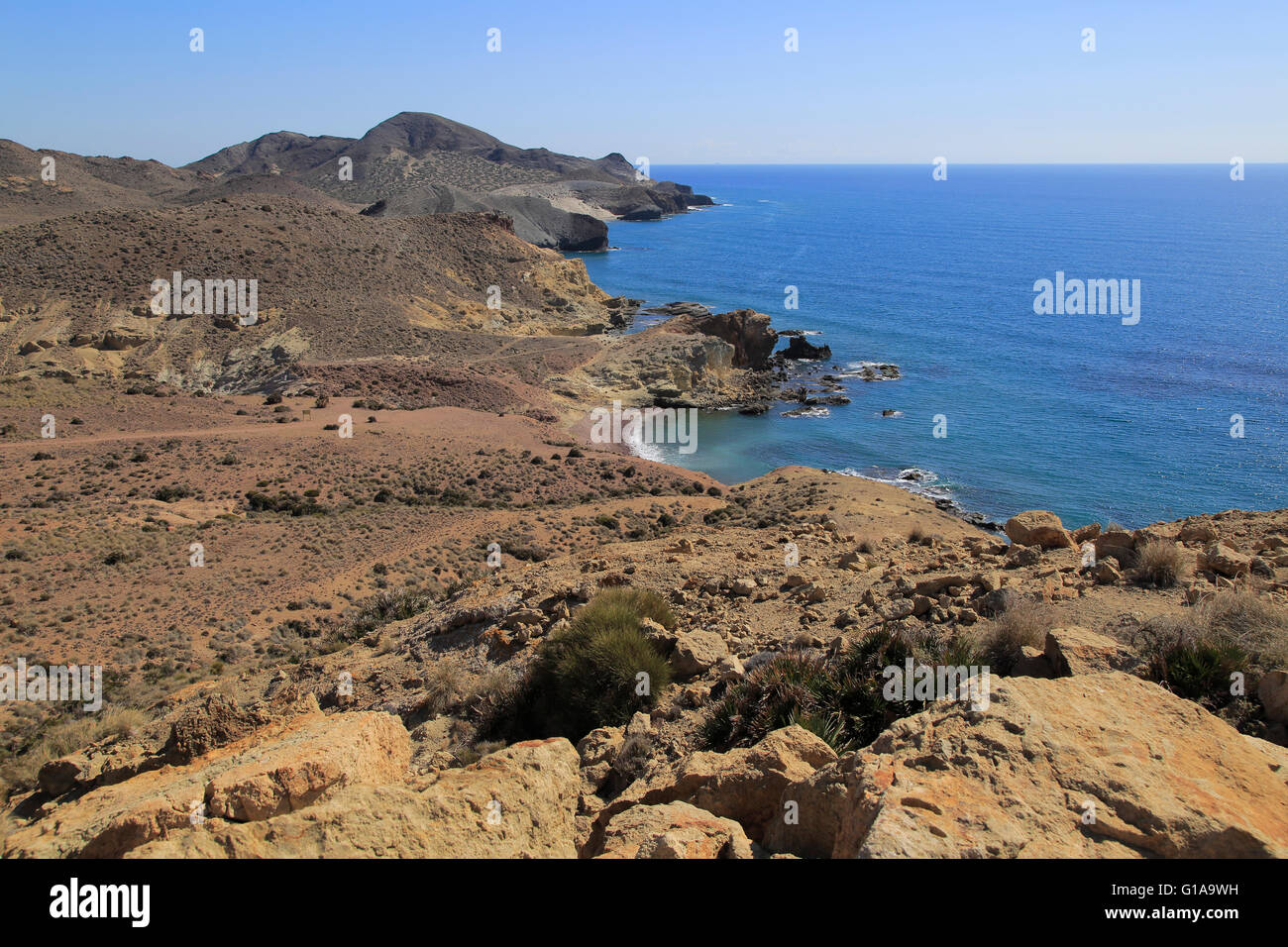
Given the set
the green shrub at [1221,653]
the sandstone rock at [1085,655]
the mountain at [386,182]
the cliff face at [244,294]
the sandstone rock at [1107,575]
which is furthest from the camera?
the mountain at [386,182]

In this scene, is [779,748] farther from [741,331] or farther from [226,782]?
[741,331]

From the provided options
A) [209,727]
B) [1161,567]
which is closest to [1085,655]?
[1161,567]

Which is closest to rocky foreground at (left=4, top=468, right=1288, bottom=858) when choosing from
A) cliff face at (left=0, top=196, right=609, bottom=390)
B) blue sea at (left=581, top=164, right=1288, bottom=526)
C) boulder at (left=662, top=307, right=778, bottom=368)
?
blue sea at (left=581, top=164, right=1288, bottom=526)

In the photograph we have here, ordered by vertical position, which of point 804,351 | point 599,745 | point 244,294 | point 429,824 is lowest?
point 599,745

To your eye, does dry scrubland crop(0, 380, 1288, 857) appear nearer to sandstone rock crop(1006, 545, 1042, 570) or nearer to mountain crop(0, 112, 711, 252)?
sandstone rock crop(1006, 545, 1042, 570)

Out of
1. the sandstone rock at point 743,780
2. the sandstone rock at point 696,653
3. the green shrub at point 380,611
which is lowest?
the green shrub at point 380,611

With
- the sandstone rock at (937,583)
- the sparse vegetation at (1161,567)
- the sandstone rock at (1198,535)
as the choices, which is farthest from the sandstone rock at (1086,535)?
the sandstone rock at (937,583)

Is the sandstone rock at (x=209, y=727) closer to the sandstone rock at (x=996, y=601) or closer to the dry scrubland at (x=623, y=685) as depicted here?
the dry scrubland at (x=623, y=685)
